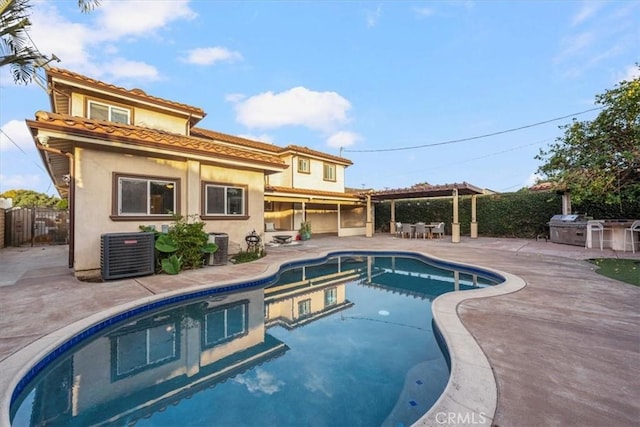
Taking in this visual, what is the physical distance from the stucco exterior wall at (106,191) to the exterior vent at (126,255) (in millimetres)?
437

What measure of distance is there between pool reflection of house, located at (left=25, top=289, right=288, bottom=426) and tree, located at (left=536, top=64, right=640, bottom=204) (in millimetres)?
10783

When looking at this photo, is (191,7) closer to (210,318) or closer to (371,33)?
(371,33)

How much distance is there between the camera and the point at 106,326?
181 inches

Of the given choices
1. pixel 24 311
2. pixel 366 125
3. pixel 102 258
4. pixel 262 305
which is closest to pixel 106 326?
pixel 24 311

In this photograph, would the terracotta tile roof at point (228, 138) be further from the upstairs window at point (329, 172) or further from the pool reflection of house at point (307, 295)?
the pool reflection of house at point (307, 295)

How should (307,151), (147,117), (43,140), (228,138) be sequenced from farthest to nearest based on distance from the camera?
(307,151)
(228,138)
(147,117)
(43,140)

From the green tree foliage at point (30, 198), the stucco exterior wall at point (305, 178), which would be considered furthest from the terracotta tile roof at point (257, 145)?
the green tree foliage at point (30, 198)

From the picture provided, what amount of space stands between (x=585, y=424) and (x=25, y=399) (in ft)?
17.4

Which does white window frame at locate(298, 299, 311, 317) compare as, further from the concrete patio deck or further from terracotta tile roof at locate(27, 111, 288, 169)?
terracotta tile roof at locate(27, 111, 288, 169)

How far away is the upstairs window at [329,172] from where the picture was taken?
795 inches

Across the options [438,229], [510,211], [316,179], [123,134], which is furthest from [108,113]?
[510,211]

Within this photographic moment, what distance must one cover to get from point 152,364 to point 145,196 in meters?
5.90

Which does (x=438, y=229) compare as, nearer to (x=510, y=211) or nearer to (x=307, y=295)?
(x=510, y=211)

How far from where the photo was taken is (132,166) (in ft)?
26.5
